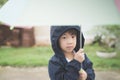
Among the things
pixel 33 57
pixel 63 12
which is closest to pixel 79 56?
pixel 63 12

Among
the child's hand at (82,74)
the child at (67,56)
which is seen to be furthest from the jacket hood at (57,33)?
the child's hand at (82,74)

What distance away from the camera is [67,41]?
1.31m

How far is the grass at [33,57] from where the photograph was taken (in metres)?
1.66

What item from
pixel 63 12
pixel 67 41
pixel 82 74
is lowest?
pixel 82 74

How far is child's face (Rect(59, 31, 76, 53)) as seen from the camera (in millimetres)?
1310

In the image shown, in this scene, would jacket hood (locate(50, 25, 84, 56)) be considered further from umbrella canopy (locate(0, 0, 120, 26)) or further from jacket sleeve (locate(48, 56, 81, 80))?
umbrella canopy (locate(0, 0, 120, 26))

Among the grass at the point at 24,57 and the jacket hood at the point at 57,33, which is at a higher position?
the jacket hood at the point at 57,33

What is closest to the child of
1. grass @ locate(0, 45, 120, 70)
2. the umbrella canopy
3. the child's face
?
the child's face

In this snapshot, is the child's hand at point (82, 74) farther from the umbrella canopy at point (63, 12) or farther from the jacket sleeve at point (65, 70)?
the umbrella canopy at point (63, 12)

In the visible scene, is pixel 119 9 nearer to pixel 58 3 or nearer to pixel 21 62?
pixel 58 3

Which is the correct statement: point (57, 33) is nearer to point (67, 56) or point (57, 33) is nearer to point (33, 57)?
point (67, 56)

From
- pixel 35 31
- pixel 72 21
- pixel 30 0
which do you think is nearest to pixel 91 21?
pixel 72 21

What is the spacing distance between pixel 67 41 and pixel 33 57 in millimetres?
400

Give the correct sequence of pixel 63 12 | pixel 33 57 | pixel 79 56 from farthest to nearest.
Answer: pixel 33 57, pixel 79 56, pixel 63 12
